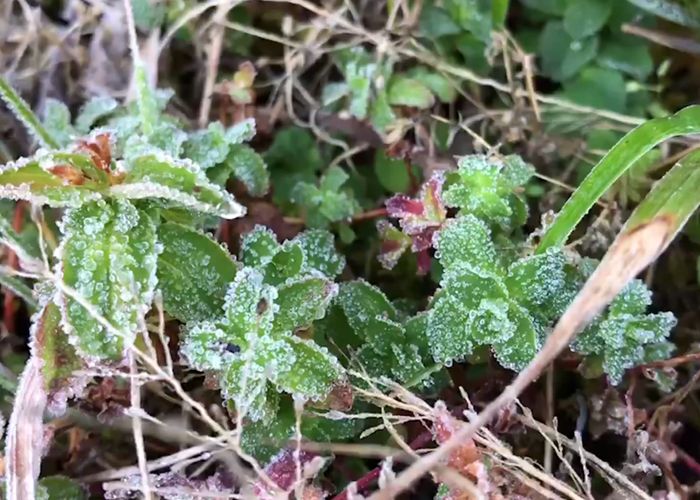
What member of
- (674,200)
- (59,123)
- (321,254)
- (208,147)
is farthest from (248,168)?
(674,200)

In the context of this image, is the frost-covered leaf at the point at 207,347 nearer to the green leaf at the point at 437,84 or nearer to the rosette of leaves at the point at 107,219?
the rosette of leaves at the point at 107,219

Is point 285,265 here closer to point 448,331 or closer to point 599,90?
point 448,331

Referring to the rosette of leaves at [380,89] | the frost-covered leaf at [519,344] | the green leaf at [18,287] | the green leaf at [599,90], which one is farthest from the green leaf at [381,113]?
the green leaf at [18,287]

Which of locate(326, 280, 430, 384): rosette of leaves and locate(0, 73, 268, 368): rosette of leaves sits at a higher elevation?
locate(0, 73, 268, 368): rosette of leaves

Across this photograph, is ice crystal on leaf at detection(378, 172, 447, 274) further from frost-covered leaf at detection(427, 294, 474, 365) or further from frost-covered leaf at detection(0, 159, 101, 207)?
frost-covered leaf at detection(0, 159, 101, 207)

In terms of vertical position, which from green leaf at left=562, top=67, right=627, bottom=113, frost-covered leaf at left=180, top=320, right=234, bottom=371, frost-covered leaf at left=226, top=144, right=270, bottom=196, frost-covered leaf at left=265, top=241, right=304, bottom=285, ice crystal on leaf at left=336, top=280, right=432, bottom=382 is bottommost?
ice crystal on leaf at left=336, top=280, right=432, bottom=382

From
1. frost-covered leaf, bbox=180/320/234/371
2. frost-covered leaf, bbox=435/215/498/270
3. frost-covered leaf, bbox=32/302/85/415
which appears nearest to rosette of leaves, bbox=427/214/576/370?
frost-covered leaf, bbox=435/215/498/270
